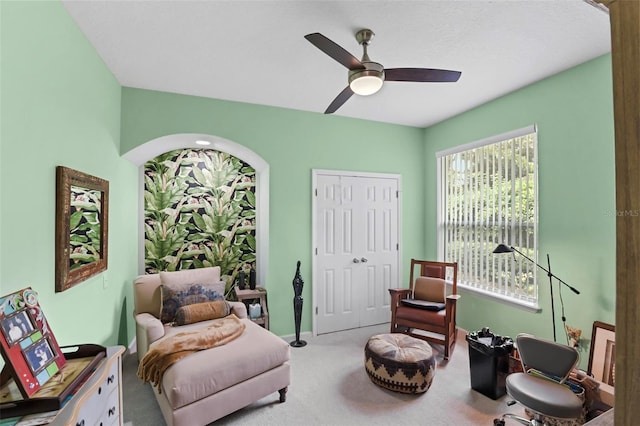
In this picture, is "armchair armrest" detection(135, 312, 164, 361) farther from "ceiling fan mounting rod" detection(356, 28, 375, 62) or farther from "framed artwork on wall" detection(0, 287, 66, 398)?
"ceiling fan mounting rod" detection(356, 28, 375, 62)

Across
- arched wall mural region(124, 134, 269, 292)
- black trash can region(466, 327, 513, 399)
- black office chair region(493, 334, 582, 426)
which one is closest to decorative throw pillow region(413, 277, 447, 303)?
black trash can region(466, 327, 513, 399)

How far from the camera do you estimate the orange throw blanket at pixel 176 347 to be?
213cm

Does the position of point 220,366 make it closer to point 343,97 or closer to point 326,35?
point 343,97

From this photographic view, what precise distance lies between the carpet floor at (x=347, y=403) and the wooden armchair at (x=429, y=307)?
1.05ft

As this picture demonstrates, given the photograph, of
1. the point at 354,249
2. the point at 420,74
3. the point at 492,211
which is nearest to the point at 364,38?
the point at 420,74

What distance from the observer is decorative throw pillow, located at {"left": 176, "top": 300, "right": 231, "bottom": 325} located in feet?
9.29

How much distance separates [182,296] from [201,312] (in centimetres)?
25

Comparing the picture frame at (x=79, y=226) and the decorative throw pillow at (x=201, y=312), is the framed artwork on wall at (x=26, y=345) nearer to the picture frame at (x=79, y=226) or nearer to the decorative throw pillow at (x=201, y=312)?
the picture frame at (x=79, y=226)

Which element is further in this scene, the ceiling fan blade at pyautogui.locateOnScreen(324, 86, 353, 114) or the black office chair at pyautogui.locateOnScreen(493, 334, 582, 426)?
the ceiling fan blade at pyautogui.locateOnScreen(324, 86, 353, 114)

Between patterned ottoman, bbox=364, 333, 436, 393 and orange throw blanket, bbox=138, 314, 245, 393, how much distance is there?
1178mm

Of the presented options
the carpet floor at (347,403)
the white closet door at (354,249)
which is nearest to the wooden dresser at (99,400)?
the carpet floor at (347,403)

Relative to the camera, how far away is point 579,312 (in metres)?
2.67

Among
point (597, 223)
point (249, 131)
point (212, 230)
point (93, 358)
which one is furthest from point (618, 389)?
point (212, 230)

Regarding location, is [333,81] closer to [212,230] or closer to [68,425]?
[212,230]
